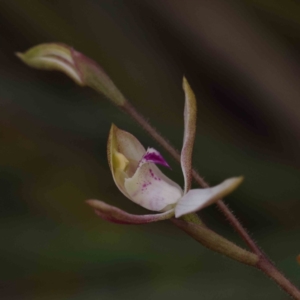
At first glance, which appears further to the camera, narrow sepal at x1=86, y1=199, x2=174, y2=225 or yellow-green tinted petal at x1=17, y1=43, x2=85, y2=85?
yellow-green tinted petal at x1=17, y1=43, x2=85, y2=85

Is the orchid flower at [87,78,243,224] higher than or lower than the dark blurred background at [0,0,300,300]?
lower

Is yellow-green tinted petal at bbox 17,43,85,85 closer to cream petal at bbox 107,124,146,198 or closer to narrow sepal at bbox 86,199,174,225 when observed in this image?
cream petal at bbox 107,124,146,198

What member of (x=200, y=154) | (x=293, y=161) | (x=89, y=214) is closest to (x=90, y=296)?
(x=89, y=214)

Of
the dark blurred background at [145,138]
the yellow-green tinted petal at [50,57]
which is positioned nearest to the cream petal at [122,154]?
the yellow-green tinted petal at [50,57]

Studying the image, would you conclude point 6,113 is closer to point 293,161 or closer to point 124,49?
point 124,49

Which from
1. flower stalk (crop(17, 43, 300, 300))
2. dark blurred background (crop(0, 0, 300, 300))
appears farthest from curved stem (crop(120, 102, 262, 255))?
dark blurred background (crop(0, 0, 300, 300))

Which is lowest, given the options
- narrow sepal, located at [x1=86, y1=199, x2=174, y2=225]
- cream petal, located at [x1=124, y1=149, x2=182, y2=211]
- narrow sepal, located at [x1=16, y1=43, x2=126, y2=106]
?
narrow sepal, located at [x1=86, y1=199, x2=174, y2=225]

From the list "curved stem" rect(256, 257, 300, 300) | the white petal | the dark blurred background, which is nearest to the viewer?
the white petal
